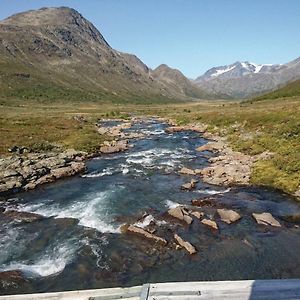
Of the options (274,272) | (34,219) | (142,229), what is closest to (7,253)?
(34,219)

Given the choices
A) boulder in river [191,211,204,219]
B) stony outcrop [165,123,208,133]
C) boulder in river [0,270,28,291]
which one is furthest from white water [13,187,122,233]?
stony outcrop [165,123,208,133]

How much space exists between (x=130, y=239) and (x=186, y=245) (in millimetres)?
3814

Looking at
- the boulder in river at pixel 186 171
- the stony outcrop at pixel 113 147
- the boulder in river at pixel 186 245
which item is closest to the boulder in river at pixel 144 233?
the boulder in river at pixel 186 245

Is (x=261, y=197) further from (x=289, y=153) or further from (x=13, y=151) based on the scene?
(x=13, y=151)

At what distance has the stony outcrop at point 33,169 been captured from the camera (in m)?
36.4

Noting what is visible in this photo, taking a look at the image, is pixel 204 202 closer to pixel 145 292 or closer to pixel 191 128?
pixel 145 292

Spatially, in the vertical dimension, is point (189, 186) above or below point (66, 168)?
below

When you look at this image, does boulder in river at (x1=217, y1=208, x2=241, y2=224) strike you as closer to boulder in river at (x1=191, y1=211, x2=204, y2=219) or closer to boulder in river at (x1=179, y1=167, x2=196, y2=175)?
boulder in river at (x1=191, y1=211, x2=204, y2=219)

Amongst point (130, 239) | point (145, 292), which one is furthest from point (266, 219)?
point (145, 292)

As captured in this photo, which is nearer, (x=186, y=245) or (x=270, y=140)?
(x=186, y=245)

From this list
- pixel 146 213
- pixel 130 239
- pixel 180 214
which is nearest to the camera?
pixel 130 239

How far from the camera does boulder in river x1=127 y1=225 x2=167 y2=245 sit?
23.5m

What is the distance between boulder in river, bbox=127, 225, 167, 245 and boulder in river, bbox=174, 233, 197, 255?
35.2 inches

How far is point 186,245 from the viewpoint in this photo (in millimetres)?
22703
